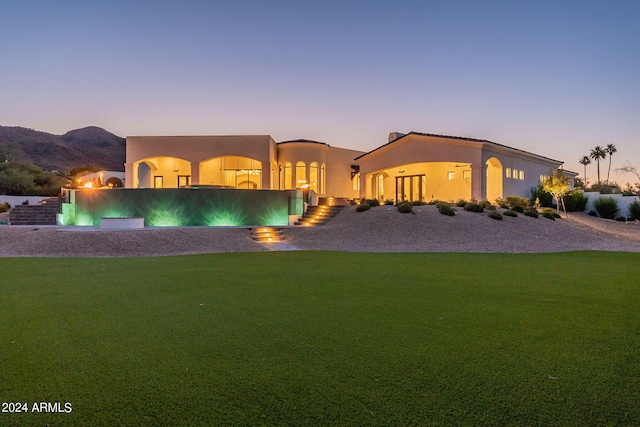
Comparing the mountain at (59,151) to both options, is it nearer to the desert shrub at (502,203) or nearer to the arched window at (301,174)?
the arched window at (301,174)

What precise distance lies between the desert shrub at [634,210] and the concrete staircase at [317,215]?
2097 cm

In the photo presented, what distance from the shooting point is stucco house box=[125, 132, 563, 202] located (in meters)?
22.6

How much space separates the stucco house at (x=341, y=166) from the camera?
22.6 m

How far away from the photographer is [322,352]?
129 inches

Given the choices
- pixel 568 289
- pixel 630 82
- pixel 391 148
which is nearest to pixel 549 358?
pixel 568 289

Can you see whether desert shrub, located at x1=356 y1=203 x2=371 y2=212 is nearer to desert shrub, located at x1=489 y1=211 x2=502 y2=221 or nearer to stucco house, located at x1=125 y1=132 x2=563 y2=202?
stucco house, located at x1=125 y1=132 x2=563 y2=202

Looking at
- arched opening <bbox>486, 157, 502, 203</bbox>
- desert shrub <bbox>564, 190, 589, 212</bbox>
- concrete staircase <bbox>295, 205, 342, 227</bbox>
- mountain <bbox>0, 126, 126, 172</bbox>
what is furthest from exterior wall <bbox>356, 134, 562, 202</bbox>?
mountain <bbox>0, 126, 126, 172</bbox>

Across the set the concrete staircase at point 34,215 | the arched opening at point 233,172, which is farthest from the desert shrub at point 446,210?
the concrete staircase at point 34,215

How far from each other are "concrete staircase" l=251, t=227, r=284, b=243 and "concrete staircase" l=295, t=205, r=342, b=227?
3.01 meters

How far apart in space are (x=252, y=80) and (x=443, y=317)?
75.7 ft

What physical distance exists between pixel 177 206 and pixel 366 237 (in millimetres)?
10204

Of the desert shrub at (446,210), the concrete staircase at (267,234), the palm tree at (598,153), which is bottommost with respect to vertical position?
the concrete staircase at (267,234)

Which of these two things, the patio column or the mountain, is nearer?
the patio column

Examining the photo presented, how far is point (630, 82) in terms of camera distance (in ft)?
73.6
